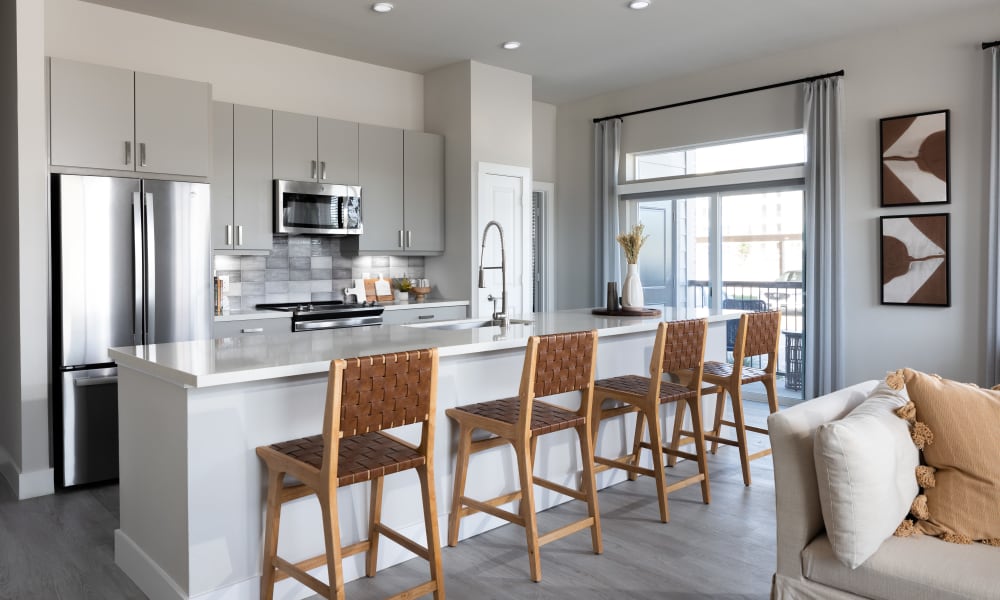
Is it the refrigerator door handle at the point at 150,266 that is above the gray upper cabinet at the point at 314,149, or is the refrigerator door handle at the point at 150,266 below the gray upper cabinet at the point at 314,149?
below

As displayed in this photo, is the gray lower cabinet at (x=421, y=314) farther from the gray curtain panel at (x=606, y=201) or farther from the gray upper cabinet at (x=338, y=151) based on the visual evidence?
the gray curtain panel at (x=606, y=201)

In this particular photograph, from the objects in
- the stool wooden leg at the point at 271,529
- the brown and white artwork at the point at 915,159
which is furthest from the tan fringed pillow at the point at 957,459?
the brown and white artwork at the point at 915,159

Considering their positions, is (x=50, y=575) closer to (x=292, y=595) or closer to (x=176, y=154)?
(x=292, y=595)

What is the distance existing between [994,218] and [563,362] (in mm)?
3744

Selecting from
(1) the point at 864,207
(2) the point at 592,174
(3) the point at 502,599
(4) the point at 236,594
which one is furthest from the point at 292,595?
(2) the point at 592,174

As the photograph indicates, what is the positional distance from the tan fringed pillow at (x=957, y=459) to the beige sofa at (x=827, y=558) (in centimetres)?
6

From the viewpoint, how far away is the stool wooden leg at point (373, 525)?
265cm

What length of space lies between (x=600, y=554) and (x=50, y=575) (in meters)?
2.18

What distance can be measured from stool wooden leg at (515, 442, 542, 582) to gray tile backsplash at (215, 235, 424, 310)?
338 centimetres

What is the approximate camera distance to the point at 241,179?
193 inches

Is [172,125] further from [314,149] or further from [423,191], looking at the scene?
[423,191]

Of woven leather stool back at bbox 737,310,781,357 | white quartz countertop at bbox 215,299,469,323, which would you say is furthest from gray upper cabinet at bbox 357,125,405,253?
woven leather stool back at bbox 737,310,781,357

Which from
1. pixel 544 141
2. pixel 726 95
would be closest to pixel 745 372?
pixel 726 95

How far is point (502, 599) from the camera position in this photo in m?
2.52
